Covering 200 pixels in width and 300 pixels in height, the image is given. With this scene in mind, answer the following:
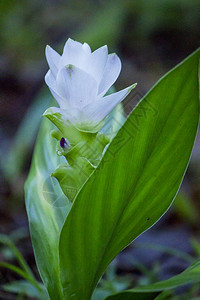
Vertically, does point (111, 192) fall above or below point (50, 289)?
above

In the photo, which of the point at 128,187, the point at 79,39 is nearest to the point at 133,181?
the point at 128,187

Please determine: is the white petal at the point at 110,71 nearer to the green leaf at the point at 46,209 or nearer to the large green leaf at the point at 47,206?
the large green leaf at the point at 47,206

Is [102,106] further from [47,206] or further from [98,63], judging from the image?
[47,206]

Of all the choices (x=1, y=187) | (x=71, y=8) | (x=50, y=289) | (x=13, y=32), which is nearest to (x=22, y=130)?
(x=1, y=187)

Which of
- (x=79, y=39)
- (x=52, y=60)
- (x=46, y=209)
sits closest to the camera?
(x=52, y=60)

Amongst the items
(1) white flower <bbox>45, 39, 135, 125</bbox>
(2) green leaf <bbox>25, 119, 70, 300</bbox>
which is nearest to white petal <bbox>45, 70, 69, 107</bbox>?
(1) white flower <bbox>45, 39, 135, 125</bbox>

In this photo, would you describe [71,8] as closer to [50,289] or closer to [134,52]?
[134,52]

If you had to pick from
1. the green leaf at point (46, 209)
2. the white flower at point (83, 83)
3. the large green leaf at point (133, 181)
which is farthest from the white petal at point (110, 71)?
the green leaf at point (46, 209)

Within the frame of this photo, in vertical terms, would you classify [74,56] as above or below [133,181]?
above
